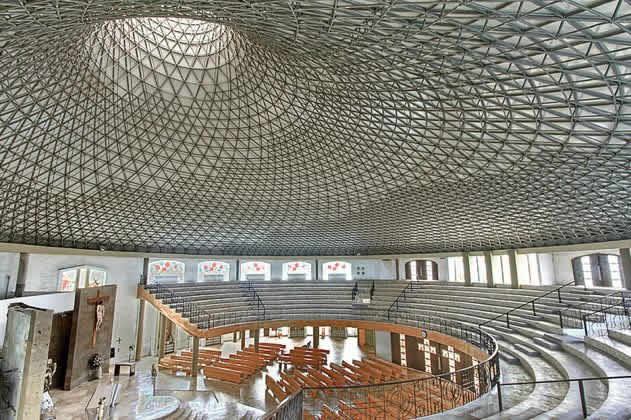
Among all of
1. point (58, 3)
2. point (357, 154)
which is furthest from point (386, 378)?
point (58, 3)

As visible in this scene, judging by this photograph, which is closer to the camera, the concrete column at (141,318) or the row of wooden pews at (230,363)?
the row of wooden pews at (230,363)

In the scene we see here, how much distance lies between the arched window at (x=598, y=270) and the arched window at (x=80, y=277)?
51654 millimetres

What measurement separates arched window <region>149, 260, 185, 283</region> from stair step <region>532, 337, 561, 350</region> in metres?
41.1

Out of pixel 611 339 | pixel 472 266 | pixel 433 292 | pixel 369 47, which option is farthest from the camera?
pixel 472 266

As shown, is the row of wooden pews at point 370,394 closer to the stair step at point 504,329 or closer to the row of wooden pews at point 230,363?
the row of wooden pews at point 230,363

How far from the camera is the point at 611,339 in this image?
1677 centimetres

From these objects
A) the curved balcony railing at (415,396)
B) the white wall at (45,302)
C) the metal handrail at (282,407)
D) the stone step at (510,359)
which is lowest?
the curved balcony railing at (415,396)

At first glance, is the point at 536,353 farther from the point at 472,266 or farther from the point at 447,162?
the point at 472,266

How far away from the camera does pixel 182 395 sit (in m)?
24.0

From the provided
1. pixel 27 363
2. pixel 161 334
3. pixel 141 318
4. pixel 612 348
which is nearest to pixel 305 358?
pixel 161 334

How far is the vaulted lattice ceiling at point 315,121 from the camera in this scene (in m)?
13.3

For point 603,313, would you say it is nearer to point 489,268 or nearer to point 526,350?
point 526,350

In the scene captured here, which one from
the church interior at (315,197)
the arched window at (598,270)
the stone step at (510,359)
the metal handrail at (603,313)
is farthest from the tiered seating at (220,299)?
the arched window at (598,270)

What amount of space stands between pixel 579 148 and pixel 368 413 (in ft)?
62.1
